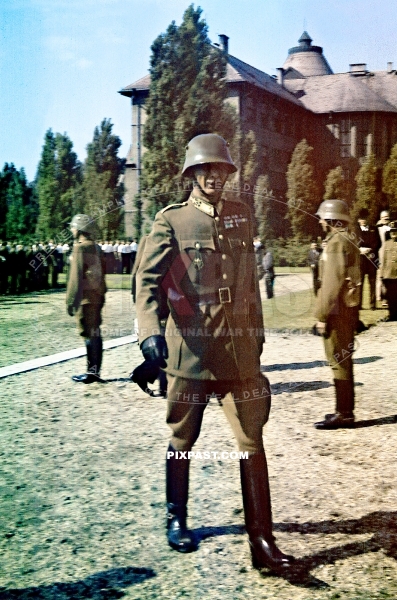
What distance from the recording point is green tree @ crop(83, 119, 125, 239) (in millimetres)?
3566

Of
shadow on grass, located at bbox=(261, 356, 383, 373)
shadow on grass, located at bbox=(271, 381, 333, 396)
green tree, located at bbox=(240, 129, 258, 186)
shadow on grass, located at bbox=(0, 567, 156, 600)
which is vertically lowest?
shadow on grass, located at bbox=(0, 567, 156, 600)

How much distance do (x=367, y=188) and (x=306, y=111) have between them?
2.06 feet

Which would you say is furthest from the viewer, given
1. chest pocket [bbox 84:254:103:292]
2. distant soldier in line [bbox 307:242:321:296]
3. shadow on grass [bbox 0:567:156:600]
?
chest pocket [bbox 84:254:103:292]

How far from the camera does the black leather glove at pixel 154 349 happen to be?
250 centimetres

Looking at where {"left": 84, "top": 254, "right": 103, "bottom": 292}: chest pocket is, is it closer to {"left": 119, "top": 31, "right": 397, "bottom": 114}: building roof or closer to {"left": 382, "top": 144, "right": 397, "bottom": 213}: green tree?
{"left": 119, "top": 31, "right": 397, "bottom": 114}: building roof

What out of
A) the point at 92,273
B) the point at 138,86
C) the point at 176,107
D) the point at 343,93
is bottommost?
the point at 92,273

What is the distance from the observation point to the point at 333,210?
12.8 ft

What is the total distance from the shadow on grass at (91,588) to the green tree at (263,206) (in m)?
1.70

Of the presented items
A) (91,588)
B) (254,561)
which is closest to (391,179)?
(254,561)

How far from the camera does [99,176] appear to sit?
3.80m

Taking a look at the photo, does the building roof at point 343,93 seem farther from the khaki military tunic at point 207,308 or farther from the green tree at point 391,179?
the khaki military tunic at point 207,308

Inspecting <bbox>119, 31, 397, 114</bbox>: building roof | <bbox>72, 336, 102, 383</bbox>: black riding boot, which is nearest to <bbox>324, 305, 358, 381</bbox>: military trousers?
<bbox>119, 31, 397, 114</bbox>: building roof

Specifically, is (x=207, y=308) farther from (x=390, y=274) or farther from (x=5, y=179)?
(x=390, y=274)

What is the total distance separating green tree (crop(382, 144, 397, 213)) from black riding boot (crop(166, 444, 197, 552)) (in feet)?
6.33
